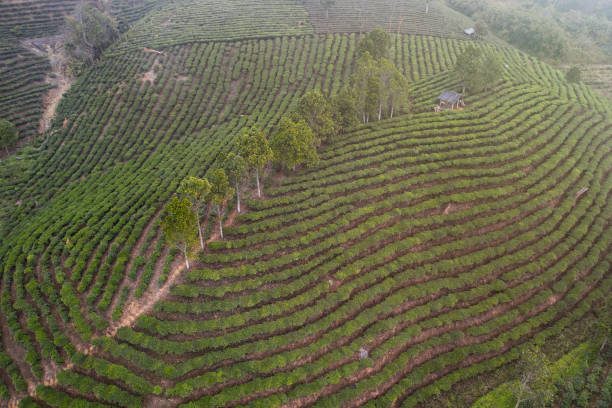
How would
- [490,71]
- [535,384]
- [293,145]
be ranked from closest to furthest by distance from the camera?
[535,384] → [293,145] → [490,71]

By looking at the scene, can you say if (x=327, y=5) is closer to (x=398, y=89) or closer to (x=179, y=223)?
(x=398, y=89)

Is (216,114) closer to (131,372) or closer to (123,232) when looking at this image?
(123,232)

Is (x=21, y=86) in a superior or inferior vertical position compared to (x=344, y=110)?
inferior

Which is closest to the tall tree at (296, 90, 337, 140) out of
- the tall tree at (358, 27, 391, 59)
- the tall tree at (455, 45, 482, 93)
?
the tall tree at (358, 27, 391, 59)

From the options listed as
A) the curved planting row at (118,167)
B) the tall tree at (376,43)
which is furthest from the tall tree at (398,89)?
the curved planting row at (118,167)

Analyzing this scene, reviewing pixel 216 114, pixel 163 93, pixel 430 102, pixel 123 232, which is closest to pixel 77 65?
pixel 163 93

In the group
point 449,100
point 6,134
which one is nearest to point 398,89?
point 449,100

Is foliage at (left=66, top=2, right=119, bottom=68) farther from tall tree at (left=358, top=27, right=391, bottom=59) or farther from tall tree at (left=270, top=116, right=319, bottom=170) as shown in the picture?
tall tree at (left=270, top=116, right=319, bottom=170)
